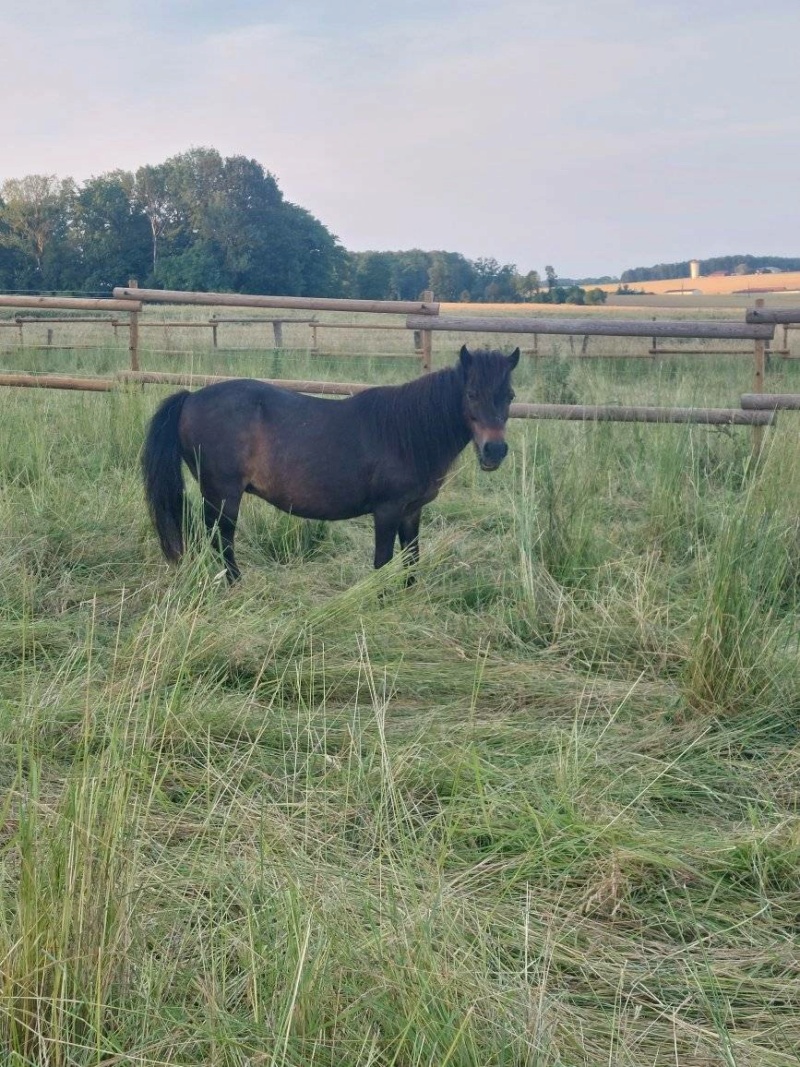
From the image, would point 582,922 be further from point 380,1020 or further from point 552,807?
point 380,1020

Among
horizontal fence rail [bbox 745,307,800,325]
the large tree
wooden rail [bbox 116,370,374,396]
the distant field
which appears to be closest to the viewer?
horizontal fence rail [bbox 745,307,800,325]

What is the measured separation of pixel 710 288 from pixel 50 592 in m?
54.1

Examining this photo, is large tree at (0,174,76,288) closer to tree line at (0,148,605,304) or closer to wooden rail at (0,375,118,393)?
tree line at (0,148,605,304)

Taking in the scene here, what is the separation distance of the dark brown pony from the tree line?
36.5m

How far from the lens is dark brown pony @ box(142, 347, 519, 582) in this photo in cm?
501

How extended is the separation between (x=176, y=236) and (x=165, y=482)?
40.6 metres

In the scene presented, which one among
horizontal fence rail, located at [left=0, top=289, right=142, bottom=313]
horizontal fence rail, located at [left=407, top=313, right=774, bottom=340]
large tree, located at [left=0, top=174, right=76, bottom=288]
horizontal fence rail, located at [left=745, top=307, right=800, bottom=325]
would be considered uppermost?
large tree, located at [left=0, top=174, right=76, bottom=288]

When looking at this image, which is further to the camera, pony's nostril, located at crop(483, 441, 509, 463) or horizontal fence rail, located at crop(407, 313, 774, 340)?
Result: horizontal fence rail, located at crop(407, 313, 774, 340)

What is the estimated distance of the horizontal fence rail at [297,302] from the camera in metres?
8.46

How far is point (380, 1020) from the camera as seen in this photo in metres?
1.62

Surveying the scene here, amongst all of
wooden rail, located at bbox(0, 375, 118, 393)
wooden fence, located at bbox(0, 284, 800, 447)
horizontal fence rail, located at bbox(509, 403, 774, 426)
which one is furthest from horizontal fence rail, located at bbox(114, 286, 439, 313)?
horizontal fence rail, located at bbox(509, 403, 774, 426)

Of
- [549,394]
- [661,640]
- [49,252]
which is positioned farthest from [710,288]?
[661,640]

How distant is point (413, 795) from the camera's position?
107 inches

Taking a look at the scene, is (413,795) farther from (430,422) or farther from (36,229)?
(36,229)
